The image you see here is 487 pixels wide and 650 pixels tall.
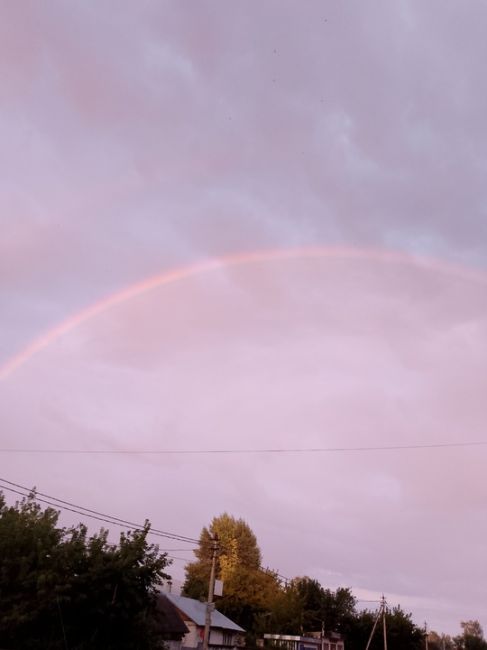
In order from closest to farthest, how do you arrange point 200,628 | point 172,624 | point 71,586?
point 71,586 → point 172,624 → point 200,628

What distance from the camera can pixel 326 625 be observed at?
255ft

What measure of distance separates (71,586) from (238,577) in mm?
57247

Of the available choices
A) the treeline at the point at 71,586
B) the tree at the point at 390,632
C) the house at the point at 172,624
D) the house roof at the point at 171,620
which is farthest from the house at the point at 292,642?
the treeline at the point at 71,586

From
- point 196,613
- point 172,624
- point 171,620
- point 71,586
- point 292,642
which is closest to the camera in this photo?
point 71,586

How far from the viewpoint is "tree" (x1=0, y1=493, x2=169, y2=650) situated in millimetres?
22984

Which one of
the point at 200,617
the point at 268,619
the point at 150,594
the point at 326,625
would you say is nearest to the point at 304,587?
the point at 326,625

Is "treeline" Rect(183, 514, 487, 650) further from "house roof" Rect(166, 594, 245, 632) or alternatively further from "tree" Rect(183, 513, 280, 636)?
"house roof" Rect(166, 594, 245, 632)

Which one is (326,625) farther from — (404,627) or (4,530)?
(4,530)

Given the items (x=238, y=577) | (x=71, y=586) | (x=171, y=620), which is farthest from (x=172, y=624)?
(x=238, y=577)

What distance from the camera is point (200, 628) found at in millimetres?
54781

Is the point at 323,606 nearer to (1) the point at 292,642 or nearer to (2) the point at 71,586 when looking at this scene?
(1) the point at 292,642

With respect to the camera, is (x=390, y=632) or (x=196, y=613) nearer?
(x=196, y=613)

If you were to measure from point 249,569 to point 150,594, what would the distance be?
5433 centimetres

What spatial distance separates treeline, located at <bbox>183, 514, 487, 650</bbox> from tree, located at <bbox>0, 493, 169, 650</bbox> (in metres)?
42.3
